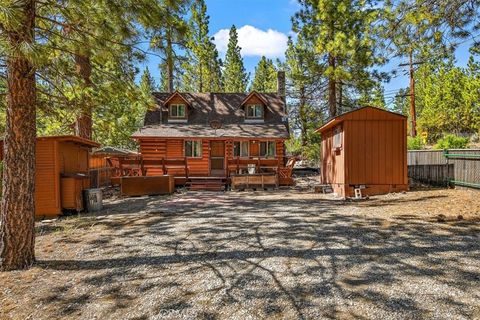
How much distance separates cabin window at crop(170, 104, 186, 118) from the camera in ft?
65.6

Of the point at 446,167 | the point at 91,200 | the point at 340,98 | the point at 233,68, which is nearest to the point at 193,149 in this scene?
the point at 91,200

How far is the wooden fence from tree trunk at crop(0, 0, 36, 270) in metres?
12.3

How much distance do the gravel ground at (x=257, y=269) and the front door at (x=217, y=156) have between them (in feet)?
36.5

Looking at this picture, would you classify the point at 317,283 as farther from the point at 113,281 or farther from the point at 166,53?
the point at 166,53

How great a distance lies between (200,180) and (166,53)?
35.3 feet

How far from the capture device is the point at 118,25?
221 inches

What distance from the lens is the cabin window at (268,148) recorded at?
1917 centimetres

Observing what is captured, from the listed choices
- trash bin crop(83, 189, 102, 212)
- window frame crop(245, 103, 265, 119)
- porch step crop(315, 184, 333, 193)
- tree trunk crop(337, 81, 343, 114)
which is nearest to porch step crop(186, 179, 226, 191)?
porch step crop(315, 184, 333, 193)

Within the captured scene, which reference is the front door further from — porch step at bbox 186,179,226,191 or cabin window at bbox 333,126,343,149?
cabin window at bbox 333,126,343,149

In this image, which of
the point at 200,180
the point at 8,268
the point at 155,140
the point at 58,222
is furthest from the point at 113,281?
the point at 155,140

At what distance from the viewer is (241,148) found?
63.6 ft

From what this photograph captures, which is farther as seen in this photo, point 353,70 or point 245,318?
point 353,70

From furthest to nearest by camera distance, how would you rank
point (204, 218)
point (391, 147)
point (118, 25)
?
point (391, 147)
point (204, 218)
point (118, 25)

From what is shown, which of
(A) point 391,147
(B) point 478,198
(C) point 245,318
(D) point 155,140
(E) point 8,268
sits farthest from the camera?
(D) point 155,140
